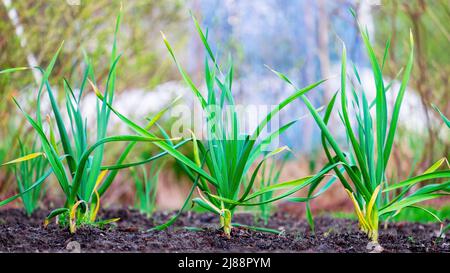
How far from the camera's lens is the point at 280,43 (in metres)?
7.07

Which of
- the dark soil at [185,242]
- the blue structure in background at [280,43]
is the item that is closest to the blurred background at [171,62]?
the blue structure in background at [280,43]

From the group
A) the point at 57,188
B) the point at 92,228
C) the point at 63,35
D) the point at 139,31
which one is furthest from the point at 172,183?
the point at 92,228

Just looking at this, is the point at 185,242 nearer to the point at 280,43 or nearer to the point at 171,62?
the point at 171,62

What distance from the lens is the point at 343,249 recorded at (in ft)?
4.08

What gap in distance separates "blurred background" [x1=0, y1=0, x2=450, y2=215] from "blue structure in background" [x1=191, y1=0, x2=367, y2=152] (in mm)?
29

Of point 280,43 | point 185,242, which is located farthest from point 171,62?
point 280,43

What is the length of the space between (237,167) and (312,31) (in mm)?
5555

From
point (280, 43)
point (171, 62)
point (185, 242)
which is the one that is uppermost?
point (280, 43)

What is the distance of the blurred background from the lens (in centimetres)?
283

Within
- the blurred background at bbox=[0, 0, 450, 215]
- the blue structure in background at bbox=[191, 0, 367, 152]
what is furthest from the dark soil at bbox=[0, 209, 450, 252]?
the blue structure in background at bbox=[191, 0, 367, 152]

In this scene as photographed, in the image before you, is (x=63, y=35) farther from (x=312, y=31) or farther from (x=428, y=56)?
(x=312, y=31)

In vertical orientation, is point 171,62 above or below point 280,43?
below

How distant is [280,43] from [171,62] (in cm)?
354

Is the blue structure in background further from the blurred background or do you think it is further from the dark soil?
the dark soil
